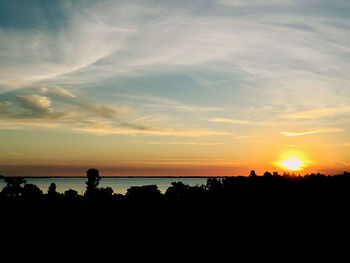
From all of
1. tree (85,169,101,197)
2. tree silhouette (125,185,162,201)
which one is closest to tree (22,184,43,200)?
tree (85,169,101,197)

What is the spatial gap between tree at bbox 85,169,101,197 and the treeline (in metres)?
0.10

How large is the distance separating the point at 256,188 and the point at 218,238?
4208 millimetres

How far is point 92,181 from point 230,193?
7630 mm

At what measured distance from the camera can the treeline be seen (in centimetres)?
1396

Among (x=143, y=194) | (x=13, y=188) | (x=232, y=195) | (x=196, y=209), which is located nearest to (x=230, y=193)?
(x=232, y=195)

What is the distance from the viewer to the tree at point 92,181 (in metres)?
15.9

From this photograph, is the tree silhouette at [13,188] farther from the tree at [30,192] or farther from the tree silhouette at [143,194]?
the tree silhouette at [143,194]

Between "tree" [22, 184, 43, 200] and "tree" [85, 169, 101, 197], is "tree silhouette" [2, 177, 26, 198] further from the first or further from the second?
"tree" [85, 169, 101, 197]

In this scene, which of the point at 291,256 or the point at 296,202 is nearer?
the point at 291,256

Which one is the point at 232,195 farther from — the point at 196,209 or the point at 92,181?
the point at 92,181

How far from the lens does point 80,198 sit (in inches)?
567

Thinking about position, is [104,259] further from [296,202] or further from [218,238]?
[296,202]

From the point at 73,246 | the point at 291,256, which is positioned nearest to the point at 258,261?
the point at 291,256

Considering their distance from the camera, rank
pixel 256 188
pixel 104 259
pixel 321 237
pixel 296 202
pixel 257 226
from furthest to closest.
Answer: pixel 256 188 < pixel 296 202 < pixel 257 226 < pixel 321 237 < pixel 104 259
